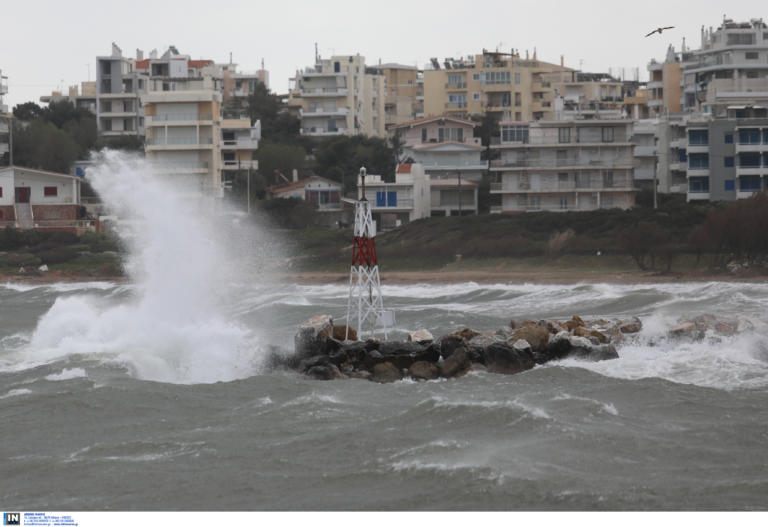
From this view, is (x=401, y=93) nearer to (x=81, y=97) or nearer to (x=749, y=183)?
(x=81, y=97)

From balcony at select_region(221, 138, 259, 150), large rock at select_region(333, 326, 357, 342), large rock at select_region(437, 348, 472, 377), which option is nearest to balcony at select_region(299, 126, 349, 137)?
balcony at select_region(221, 138, 259, 150)

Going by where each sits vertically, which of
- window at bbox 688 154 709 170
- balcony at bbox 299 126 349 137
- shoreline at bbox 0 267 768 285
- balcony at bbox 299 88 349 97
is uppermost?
balcony at bbox 299 88 349 97

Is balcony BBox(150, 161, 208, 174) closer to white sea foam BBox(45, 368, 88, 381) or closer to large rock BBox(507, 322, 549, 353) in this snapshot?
white sea foam BBox(45, 368, 88, 381)

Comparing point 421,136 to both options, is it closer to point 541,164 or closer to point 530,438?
point 541,164

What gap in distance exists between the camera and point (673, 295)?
42.3 m

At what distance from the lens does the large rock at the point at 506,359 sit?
24.5 metres

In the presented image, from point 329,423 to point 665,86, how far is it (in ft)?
278

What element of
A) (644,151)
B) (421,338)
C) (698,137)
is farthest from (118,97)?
(421,338)

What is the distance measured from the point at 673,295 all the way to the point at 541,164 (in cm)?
2825

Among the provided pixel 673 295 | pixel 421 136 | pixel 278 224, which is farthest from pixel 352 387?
pixel 421 136

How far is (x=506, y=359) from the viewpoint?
2455 cm

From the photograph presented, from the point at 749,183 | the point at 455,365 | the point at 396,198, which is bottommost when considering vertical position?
the point at 455,365

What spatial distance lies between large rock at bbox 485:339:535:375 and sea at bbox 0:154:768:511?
47 centimetres

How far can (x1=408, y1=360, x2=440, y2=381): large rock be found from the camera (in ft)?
78.9
